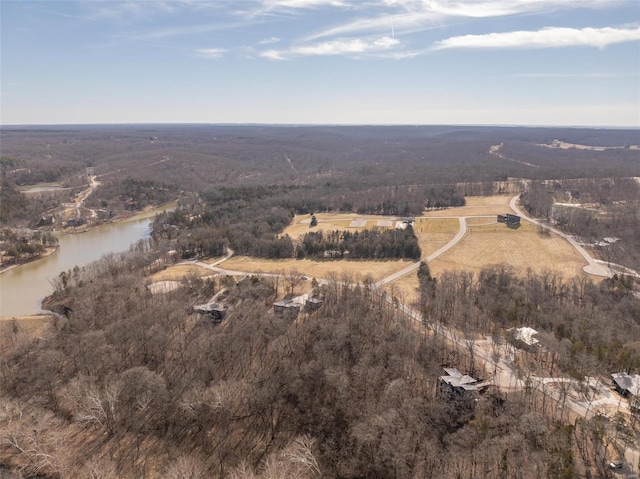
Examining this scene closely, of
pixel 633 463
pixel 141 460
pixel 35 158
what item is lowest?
pixel 141 460

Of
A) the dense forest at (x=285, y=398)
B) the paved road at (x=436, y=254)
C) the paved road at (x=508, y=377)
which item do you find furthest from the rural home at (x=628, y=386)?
the paved road at (x=436, y=254)

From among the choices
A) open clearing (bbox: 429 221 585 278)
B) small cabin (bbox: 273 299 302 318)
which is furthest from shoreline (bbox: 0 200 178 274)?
open clearing (bbox: 429 221 585 278)

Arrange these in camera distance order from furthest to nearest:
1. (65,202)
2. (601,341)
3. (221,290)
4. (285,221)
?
1. (65,202)
2. (285,221)
3. (221,290)
4. (601,341)

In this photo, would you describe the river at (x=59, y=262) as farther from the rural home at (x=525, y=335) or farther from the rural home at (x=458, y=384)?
the rural home at (x=525, y=335)

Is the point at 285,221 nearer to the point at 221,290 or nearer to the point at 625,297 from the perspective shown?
the point at 221,290

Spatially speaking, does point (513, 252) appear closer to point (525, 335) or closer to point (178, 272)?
point (525, 335)

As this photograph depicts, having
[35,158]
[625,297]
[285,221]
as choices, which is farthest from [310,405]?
[35,158]

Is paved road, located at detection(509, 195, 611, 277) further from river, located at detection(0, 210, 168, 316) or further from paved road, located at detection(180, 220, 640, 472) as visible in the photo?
river, located at detection(0, 210, 168, 316)
